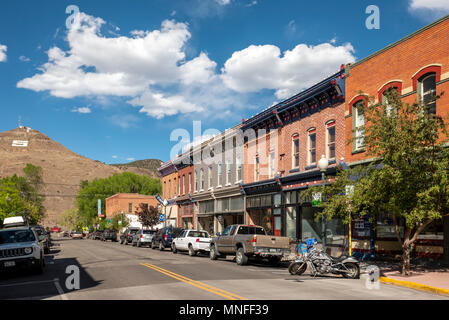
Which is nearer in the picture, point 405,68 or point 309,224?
point 405,68

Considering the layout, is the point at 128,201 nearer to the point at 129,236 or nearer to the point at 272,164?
the point at 129,236

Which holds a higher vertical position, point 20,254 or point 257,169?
point 257,169

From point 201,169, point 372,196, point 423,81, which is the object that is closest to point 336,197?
point 372,196

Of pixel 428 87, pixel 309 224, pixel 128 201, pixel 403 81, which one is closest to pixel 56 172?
pixel 128 201

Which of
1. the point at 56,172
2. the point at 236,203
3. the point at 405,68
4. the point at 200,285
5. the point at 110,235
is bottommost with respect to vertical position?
the point at 110,235

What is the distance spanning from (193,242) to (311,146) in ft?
30.1

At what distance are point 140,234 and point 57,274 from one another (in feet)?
79.9

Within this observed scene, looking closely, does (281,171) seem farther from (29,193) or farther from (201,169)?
(29,193)

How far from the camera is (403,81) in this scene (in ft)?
66.2

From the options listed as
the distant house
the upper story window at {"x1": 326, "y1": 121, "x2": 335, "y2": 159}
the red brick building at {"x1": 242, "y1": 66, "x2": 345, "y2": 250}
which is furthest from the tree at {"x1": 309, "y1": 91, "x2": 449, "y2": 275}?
the distant house

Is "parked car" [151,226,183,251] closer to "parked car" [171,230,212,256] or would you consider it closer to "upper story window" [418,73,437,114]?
"parked car" [171,230,212,256]

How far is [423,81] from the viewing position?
1936 centimetres

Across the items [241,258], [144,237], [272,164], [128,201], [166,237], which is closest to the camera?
[241,258]

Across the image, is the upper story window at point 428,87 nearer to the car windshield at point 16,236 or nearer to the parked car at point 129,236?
the car windshield at point 16,236
